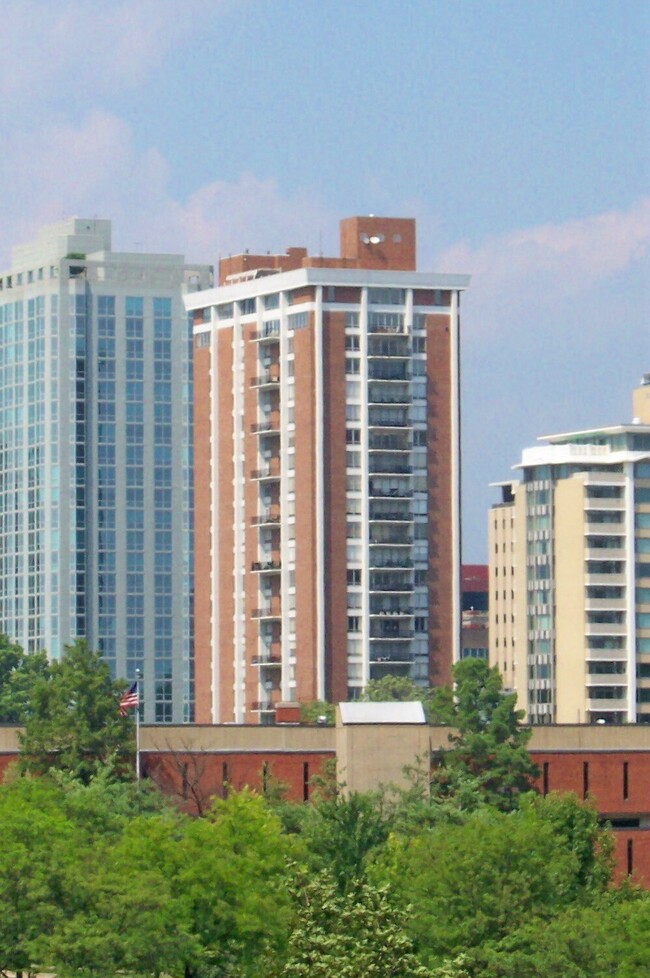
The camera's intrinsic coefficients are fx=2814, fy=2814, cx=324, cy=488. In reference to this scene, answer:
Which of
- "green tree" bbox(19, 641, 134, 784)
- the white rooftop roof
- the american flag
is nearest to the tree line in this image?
the white rooftop roof

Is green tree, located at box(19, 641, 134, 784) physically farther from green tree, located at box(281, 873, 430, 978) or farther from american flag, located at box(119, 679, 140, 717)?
green tree, located at box(281, 873, 430, 978)

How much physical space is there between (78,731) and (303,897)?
33120 mm

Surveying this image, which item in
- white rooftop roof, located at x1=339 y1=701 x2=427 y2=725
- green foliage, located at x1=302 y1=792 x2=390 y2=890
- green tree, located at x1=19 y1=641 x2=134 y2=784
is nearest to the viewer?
green foliage, located at x1=302 y1=792 x2=390 y2=890

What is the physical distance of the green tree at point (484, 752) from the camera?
12256 cm

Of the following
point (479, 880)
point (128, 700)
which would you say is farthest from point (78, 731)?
point (479, 880)

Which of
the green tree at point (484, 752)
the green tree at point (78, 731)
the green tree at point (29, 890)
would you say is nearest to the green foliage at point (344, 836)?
the green tree at point (29, 890)

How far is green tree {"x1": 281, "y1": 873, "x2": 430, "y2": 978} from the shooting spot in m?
85.2

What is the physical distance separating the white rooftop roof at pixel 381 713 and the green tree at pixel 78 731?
9.97 m

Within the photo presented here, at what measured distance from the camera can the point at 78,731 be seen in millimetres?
122938

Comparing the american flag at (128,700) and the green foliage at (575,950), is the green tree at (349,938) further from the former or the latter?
the american flag at (128,700)

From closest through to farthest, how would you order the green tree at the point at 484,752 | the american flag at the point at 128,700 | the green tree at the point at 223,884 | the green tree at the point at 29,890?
the green tree at the point at 29,890 < the green tree at the point at 223,884 < the american flag at the point at 128,700 < the green tree at the point at 484,752

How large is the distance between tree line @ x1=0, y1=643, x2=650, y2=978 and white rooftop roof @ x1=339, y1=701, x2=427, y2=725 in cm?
1007

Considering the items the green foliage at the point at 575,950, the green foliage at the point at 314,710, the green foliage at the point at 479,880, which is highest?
the green foliage at the point at 314,710

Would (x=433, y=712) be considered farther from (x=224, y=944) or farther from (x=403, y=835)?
(x=224, y=944)
